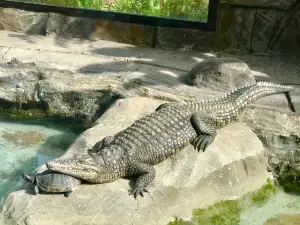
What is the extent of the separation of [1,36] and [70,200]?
13.5 ft

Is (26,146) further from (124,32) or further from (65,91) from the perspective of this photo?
(124,32)

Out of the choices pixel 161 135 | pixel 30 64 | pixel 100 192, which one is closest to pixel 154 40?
pixel 30 64

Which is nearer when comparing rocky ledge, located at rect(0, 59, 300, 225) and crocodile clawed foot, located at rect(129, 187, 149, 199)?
rocky ledge, located at rect(0, 59, 300, 225)

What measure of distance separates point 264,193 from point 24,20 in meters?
4.43

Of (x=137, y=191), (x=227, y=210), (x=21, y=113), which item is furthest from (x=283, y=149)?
(x=21, y=113)

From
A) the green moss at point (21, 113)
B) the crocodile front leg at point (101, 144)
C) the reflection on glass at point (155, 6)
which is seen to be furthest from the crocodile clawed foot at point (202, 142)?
the reflection on glass at point (155, 6)

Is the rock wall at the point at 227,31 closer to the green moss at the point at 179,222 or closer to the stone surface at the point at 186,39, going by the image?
the stone surface at the point at 186,39

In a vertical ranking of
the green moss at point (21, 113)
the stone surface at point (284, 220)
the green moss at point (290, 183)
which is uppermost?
the green moss at point (21, 113)

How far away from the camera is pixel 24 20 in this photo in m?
7.69

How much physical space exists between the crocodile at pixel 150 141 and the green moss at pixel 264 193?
575mm

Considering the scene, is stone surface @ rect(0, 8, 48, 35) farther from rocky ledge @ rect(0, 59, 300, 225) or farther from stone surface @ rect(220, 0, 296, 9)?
stone surface @ rect(220, 0, 296, 9)

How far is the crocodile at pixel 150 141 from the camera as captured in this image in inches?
163

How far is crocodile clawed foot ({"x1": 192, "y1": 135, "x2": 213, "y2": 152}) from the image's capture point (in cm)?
473

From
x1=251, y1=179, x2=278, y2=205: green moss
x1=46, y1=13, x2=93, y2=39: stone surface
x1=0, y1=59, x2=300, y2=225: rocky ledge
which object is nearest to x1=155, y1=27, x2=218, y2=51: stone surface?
x1=46, y1=13, x2=93, y2=39: stone surface
